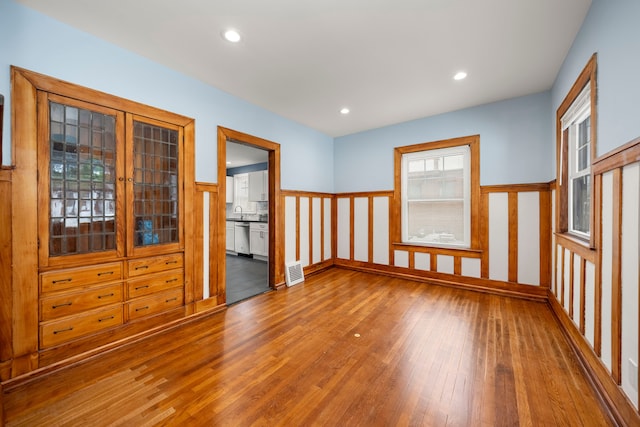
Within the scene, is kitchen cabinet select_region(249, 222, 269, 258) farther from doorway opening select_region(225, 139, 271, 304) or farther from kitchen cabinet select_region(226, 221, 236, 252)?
kitchen cabinet select_region(226, 221, 236, 252)

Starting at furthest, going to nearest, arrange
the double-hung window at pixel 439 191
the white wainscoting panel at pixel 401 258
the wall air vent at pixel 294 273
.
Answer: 1. the white wainscoting panel at pixel 401 258
2. the wall air vent at pixel 294 273
3. the double-hung window at pixel 439 191

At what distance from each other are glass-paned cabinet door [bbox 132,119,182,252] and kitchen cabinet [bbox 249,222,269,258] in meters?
3.30

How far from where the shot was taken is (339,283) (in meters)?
4.20

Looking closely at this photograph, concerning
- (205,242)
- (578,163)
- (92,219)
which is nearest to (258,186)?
(205,242)

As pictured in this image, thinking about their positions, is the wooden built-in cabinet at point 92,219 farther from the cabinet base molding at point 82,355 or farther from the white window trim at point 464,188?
the white window trim at point 464,188

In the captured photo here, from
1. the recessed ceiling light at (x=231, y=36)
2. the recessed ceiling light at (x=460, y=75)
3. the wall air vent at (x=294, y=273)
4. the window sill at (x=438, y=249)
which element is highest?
the recessed ceiling light at (x=460, y=75)

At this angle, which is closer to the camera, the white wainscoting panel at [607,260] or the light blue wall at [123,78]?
the white wainscoting panel at [607,260]

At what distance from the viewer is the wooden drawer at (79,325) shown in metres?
1.96

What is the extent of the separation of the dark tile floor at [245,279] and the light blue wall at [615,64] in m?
3.90

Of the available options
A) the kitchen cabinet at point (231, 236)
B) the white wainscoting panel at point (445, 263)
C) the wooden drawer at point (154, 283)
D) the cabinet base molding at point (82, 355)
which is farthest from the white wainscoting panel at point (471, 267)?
the kitchen cabinet at point (231, 236)

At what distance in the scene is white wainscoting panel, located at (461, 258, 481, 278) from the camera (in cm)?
382

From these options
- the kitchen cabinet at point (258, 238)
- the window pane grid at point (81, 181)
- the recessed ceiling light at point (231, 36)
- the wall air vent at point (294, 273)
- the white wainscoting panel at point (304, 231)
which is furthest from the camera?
the kitchen cabinet at point (258, 238)

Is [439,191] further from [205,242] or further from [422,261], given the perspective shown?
[205,242]

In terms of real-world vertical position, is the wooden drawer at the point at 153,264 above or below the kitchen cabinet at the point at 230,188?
below
